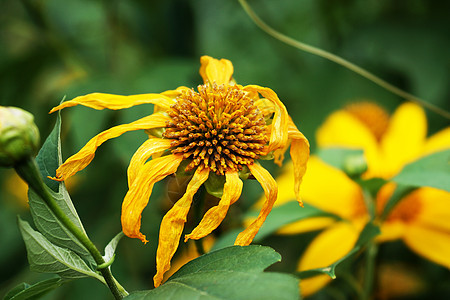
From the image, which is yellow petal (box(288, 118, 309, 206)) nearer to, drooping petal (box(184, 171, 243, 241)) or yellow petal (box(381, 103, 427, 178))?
drooping petal (box(184, 171, 243, 241))

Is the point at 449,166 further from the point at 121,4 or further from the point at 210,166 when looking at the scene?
the point at 121,4

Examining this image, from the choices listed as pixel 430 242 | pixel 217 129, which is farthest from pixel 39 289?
pixel 430 242

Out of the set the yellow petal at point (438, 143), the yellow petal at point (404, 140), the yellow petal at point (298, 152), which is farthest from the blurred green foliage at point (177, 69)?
the yellow petal at point (298, 152)

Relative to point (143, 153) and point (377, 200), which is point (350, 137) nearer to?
point (377, 200)

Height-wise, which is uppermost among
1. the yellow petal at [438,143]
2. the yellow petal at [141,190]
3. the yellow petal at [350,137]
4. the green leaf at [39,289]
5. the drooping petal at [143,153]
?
the drooping petal at [143,153]

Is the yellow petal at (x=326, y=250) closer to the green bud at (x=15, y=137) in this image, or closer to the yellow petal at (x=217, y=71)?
the yellow petal at (x=217, y=71)
